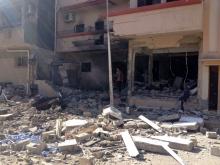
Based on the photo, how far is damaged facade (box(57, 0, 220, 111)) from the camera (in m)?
14.0

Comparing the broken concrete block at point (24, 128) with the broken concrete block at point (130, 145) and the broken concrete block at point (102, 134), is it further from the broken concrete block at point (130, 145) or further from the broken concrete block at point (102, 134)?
the broken concrete block at point (130, 145)

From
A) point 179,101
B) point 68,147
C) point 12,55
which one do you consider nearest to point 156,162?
point 68,147

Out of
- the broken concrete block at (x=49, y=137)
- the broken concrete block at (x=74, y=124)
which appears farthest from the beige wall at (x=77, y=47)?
the broken concrete block at (x=49, y=137)

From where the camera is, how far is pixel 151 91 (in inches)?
666

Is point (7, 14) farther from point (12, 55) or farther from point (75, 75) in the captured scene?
point (75, 75)

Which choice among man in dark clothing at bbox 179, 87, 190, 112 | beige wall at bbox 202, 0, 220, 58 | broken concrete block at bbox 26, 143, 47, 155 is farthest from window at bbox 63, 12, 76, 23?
broken concrete block at bbox 26, 143, 47, 155

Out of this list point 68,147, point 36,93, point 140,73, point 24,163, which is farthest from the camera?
point 36,93

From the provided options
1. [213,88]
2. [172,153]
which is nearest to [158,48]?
[213,88]

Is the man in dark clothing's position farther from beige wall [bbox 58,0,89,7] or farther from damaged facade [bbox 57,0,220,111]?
beige wall [bbox 58,0,89,7]

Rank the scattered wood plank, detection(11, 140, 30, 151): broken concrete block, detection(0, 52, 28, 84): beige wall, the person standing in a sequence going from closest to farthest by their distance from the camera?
1. the scattered wood plank
2. detection(11, 140, 30, 151): broken concrete block
3. the person standing
4. detection(0, 52, 28, 84): beige wall

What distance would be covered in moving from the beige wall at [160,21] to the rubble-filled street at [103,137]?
10.9 feet

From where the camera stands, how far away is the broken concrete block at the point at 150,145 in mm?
9055

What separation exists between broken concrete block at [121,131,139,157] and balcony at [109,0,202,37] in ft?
19.6

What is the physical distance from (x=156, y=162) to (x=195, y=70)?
9.11m
